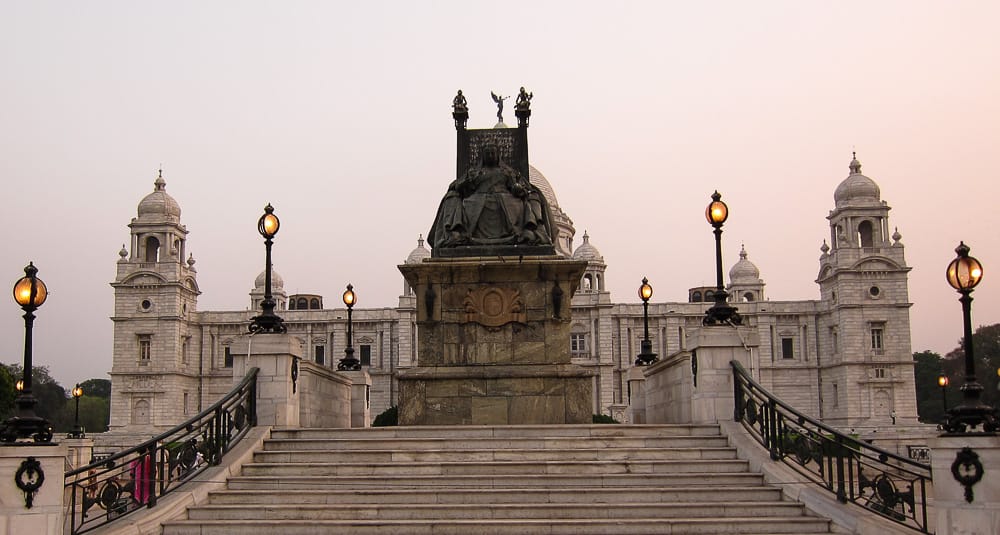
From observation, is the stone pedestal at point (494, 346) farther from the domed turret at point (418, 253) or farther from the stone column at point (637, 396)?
the domed turret at point (418, 253)

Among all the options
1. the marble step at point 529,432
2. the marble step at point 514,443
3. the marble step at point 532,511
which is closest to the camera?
the marble step at point 532,511

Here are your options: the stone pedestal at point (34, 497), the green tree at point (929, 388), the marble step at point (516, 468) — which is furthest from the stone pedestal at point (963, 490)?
the green tree at point (929, 388)

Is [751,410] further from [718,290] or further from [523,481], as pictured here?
[523,481]

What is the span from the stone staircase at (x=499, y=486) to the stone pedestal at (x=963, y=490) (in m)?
1.51

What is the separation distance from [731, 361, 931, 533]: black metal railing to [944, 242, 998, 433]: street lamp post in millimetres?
689

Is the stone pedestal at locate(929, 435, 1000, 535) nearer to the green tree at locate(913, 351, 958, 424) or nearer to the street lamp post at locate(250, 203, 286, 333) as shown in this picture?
the street lamp post at locate(250, 203, 286, 333)

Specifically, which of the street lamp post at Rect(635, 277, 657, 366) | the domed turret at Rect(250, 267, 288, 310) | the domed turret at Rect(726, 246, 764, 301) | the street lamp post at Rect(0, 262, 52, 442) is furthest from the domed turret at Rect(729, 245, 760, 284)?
the street lamp post at Rect(0, 262, 52, 442)

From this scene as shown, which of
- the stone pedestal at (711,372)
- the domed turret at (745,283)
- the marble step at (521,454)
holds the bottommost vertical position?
the marble step at (521,454)

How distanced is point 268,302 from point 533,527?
307 inches

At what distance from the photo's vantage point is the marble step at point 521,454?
15023 mm

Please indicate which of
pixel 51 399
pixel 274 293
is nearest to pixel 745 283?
pixel 274 293

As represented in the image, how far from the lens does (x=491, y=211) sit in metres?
21.5

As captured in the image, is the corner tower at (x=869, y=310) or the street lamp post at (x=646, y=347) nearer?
the street lamp post at (x=646, y=347)

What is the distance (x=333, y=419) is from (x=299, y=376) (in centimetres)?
394
